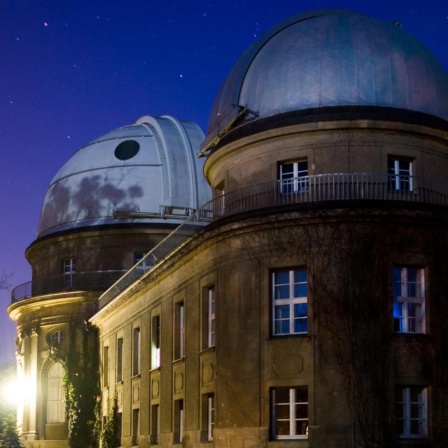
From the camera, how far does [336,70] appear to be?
91.5 ft

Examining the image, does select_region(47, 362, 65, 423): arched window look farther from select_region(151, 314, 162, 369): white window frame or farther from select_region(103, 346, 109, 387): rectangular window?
select_region(151, 314, 162, 369): white window frame

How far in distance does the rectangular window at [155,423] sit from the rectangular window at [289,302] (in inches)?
414

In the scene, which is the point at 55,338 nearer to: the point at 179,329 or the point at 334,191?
the point at 179,329

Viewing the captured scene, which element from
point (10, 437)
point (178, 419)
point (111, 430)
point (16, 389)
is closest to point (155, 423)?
point (178, 419)

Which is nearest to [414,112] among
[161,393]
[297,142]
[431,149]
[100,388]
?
[431,149]

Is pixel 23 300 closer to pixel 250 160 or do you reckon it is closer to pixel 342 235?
pixel 250 160

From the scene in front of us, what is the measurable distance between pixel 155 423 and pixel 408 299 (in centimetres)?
1353

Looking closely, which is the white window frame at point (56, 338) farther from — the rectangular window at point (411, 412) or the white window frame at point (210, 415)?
the rectangular window at point (411, 412)

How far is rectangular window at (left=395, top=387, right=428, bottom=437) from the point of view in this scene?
23672mm

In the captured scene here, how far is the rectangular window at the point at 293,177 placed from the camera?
26922mm

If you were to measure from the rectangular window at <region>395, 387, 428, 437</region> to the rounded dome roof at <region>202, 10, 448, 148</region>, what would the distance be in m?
8.24

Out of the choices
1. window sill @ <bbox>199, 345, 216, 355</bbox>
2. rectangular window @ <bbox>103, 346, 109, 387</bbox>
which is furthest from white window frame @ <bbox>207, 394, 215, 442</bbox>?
rectangular window @ <bbox>103, 346, 109, 387</bbox>

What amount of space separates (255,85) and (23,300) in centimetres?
2652

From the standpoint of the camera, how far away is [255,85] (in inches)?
1156
